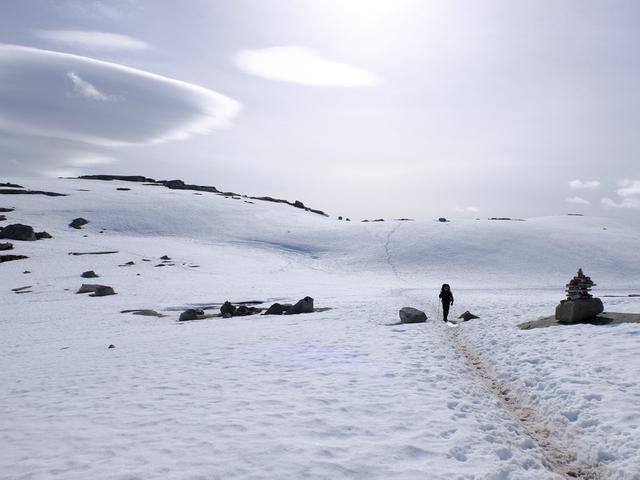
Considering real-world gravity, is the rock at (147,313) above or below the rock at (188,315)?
below

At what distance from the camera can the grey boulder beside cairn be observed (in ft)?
61.2

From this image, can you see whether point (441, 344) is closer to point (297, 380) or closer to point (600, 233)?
point (297, 380)

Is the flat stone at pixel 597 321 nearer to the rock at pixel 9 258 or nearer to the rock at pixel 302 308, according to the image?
the rock at pixel 302 308

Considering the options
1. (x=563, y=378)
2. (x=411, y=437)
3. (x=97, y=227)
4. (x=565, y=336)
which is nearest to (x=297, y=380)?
(x=411, y=437)

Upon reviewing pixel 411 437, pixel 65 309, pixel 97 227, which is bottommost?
pixel 65 309

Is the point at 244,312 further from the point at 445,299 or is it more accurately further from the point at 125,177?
the point at 125,177

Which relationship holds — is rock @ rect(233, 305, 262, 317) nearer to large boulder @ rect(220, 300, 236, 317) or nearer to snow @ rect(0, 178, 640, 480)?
large boulder @ rect(220, 300, 236, 317)

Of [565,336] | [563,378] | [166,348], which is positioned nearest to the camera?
[563,378]

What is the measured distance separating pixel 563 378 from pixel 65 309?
31591mm

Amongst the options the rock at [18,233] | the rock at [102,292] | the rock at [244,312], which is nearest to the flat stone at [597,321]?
the rock at [244,312]

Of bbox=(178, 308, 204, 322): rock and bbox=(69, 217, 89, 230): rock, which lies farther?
bbox=(69, 217, 89, 230): rock

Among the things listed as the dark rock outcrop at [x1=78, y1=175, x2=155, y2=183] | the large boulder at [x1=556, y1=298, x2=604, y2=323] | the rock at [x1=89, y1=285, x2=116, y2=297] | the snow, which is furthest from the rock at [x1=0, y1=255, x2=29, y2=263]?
the dark rock outcrop at [x1=78, y1=175, x2=155, y2=183]

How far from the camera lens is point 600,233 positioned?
77312mm

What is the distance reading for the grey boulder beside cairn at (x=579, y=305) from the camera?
18656mm
